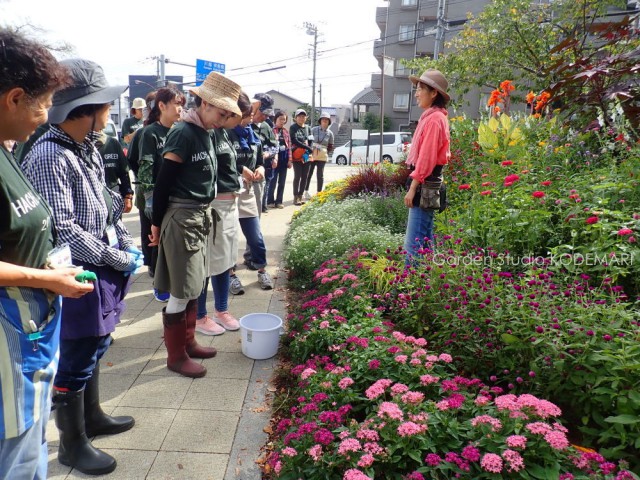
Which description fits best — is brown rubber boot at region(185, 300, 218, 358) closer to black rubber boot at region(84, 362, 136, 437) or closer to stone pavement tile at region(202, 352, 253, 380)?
stone pavement tile at region(202, 352, 253, 380)

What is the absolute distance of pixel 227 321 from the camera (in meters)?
4.13

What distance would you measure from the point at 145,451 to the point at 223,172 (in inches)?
85.8

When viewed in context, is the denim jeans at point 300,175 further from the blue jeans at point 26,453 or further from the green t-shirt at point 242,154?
the blue jeans at point 26,453

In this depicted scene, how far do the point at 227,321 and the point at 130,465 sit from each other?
5.87ft

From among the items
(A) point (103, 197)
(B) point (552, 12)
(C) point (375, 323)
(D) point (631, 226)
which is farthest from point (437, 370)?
(B) point (552, 12)

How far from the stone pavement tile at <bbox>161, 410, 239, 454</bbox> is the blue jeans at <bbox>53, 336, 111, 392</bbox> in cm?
63

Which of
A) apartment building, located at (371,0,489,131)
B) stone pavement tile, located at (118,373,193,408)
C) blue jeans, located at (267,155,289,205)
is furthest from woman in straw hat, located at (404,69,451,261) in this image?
apartment building, located at (371,0,489,131)

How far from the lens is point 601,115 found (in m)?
4.52

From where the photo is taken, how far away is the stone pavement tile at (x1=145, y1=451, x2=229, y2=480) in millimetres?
2344

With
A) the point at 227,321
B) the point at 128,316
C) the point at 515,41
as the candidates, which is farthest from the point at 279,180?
the point at 227,321

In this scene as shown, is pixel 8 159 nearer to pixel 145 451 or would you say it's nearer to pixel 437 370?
pixel 145 451

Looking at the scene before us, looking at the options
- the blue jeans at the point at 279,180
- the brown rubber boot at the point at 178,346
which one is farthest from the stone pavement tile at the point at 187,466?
the blue jeans at the point at 279,180

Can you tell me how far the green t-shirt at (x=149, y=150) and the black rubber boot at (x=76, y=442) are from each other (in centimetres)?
235

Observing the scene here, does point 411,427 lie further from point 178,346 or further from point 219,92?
point 219,92
